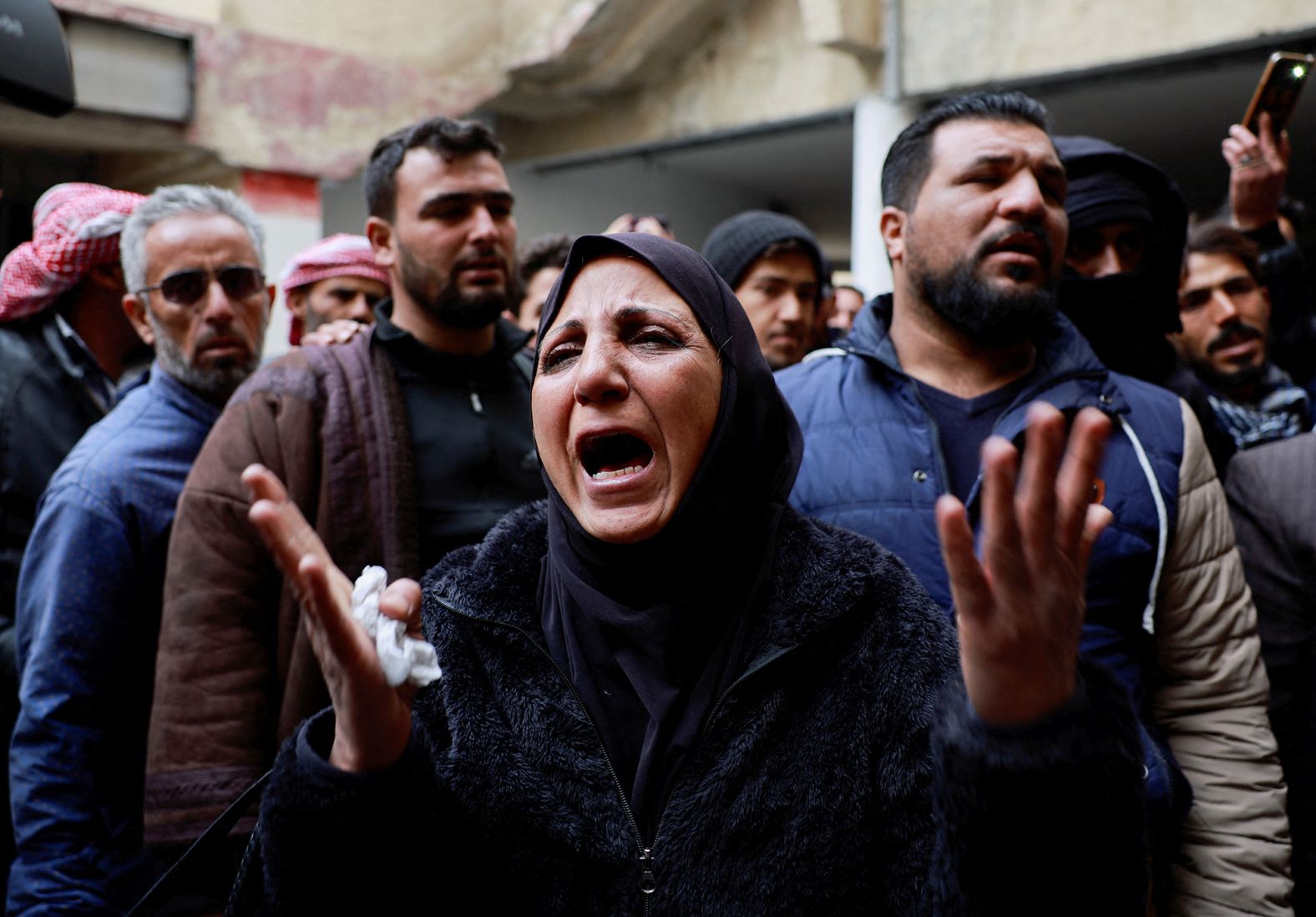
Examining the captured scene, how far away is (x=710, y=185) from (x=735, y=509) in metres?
10.4

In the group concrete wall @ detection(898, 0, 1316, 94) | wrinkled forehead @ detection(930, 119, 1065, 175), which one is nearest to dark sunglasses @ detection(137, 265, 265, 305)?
wrinkled forehead @ detection(930, 119, 1065, 175)

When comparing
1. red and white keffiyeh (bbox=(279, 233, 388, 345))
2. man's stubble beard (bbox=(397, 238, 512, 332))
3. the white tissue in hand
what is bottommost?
the white tissue in hand

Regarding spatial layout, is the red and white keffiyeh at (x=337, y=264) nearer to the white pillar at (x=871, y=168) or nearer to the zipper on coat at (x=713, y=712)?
the zipper on coat at (x=713, y=712)

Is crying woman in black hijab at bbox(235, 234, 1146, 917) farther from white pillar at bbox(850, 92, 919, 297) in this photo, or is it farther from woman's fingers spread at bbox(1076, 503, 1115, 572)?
white pillar at bbox(850, 92, 919, 297)

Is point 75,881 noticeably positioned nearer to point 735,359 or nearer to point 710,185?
point 735,359

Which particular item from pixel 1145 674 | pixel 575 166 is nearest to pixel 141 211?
pixel 1145 674

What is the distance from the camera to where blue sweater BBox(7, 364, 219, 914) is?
94.4 inches

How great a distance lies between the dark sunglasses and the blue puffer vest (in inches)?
67.3

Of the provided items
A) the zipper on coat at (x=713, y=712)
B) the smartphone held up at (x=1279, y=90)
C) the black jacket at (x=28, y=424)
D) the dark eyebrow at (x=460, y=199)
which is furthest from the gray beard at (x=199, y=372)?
the smartphone held up at (x=1279, y=90)

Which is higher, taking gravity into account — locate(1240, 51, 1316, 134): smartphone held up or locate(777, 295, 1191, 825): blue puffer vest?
locate(1240, 51, 1316, 134): smartphone held up

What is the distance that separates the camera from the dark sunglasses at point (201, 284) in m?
3.08

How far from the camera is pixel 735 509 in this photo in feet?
5.88

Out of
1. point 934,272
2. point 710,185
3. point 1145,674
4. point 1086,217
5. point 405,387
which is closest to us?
point 1145,674

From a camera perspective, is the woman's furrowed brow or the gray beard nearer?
the woman's furrowed brow
